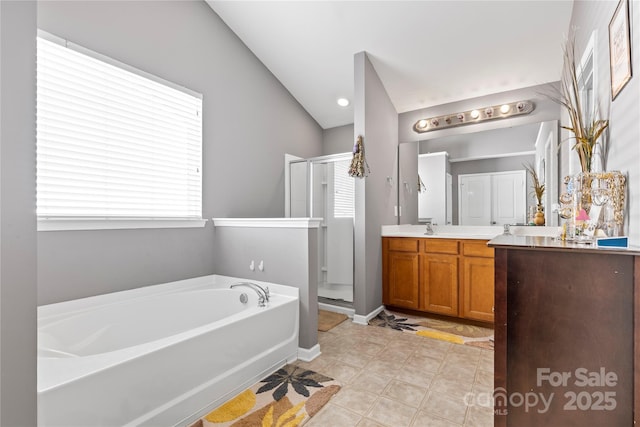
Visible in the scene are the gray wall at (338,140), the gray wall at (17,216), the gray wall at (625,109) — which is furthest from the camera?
the gray wall at (338,140)

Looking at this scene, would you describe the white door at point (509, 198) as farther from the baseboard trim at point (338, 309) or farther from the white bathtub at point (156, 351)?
the white bathtub at point (156, 351)

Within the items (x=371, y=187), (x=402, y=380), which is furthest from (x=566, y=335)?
(x=371, y=187)

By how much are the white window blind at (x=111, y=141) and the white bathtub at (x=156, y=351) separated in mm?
683

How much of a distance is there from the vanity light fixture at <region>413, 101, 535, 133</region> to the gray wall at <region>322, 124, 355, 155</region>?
952 millimetres

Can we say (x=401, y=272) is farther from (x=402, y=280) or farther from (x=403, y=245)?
(x=403, y=245)

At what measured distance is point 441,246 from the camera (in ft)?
10.7

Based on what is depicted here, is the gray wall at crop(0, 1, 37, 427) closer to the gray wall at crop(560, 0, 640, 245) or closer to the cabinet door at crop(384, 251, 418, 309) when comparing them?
the gray wall at crop(560, 0, 640, 245)

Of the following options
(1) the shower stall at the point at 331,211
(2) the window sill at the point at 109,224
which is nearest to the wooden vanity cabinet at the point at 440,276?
(1) the shower stall at the point at 331,211

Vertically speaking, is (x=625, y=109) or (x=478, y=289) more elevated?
(x=625, y=109)

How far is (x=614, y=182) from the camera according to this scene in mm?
1331

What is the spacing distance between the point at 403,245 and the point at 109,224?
9.30 feet

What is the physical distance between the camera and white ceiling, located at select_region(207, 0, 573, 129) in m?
2.64

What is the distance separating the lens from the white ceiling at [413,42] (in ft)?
8.66

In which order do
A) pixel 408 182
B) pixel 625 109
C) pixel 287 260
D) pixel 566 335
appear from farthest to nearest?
1. pixel 408 182
2. pixel 287 260
3. pixel 625 109
4. pixel 566 335
